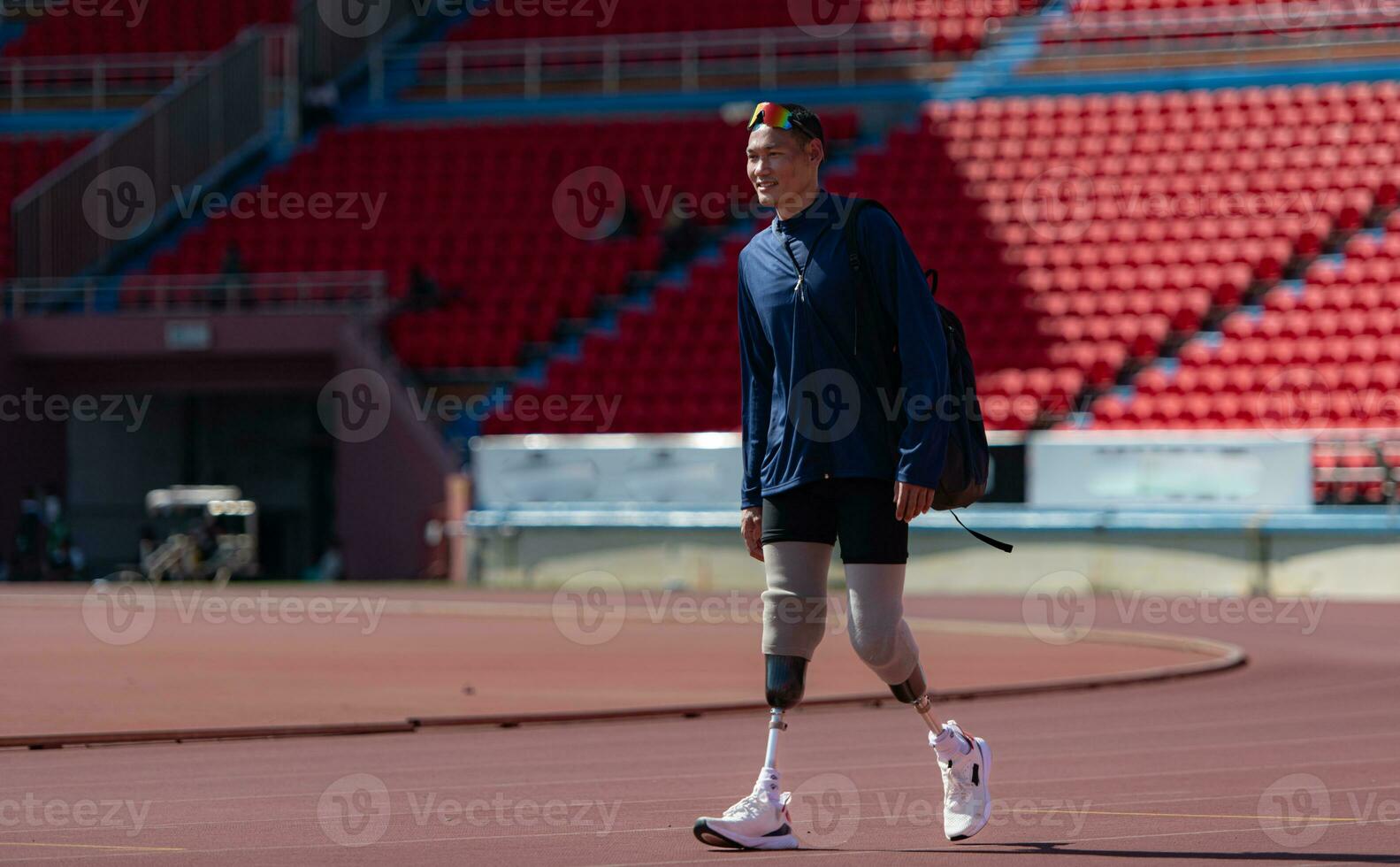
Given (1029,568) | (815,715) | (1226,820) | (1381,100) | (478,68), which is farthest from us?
(478,68)

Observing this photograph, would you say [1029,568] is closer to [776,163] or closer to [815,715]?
[815,715]

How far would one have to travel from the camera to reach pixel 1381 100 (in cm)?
2938

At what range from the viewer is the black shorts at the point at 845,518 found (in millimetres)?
6355

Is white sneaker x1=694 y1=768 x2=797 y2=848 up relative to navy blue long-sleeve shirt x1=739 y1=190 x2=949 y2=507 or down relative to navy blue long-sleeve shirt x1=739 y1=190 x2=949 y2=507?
down

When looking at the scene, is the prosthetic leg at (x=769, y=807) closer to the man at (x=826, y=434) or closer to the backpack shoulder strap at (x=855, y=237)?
the man at (x=826, y=434)

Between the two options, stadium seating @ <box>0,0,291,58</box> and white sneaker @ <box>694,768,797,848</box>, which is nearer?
white sneaker @ <box>694,768,797,848</box>

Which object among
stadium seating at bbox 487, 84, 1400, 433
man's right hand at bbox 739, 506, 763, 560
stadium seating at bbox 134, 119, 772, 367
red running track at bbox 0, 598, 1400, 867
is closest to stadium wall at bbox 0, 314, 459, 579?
stadium seating at bbox 134, 119, 772, 367

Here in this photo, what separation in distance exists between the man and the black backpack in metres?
0.01

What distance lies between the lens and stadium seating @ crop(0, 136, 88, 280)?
3319 cm

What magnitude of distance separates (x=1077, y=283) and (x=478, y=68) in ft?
40.3

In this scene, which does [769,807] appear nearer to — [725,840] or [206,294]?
[725,840]

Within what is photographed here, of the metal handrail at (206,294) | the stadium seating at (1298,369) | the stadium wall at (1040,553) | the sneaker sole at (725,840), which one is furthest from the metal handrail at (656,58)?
the sneaker sole at (725,840)

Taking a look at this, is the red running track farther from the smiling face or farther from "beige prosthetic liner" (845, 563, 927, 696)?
the smiling face

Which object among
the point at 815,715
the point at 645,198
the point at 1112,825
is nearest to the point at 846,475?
the point at 1112,825
